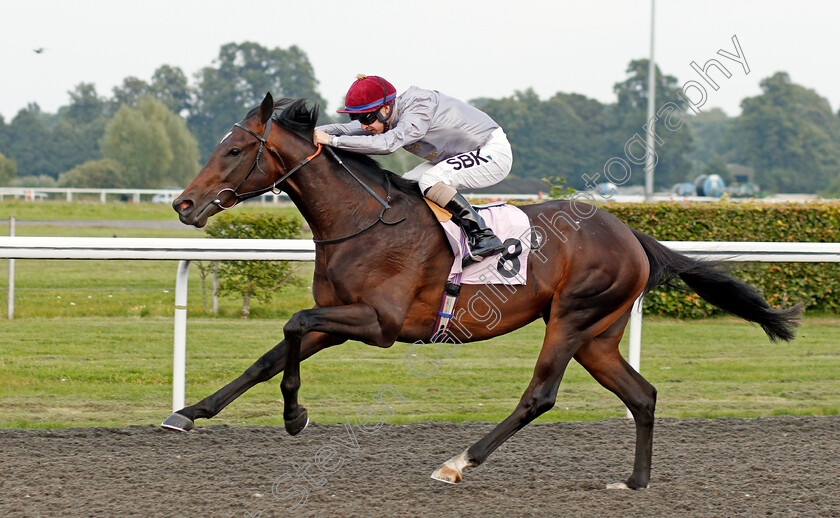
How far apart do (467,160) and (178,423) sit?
169 centimetres

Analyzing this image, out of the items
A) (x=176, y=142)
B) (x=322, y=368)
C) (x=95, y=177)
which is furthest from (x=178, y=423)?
(x=176, y=142)

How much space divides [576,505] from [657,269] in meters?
1.32

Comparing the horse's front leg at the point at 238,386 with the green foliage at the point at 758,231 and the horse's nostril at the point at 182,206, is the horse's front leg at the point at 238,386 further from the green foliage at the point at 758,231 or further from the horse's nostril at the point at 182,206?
the green foliage at the point at 758,231

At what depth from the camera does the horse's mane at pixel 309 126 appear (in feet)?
12.2

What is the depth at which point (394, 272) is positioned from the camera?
3.63 meters

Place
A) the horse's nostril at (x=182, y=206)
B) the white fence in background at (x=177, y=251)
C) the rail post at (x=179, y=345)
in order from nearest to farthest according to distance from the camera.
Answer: the horse's nostril at (x=182, y=206) → the white fence in background at (x=177, y=251) → the rail post at (x=179, y=345)

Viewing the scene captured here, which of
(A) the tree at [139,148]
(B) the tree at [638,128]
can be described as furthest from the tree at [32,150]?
(B) the tree at [638,128]

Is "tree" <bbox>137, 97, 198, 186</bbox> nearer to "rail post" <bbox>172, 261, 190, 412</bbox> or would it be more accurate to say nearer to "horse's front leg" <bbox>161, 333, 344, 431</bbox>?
"rail post" <bbox>172, 261, 190, 412</bbox>

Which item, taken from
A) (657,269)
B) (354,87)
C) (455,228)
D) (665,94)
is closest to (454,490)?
(455,228)

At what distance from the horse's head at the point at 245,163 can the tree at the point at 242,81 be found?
58657mm

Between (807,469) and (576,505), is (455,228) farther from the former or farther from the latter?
(807,469)

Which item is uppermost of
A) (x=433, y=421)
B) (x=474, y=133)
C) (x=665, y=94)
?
(x=665, y=94)

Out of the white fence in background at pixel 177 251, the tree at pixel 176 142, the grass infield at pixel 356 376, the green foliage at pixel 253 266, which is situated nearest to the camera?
the white fence in background at pixel 177 251

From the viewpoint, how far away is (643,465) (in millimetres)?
3809
